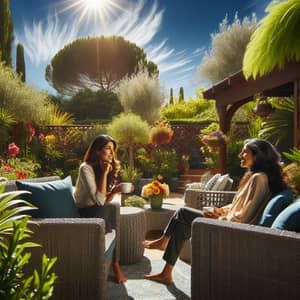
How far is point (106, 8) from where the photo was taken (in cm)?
1455

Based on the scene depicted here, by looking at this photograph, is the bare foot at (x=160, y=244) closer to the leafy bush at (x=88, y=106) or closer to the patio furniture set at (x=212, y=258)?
the patio furniture set at (x=212, y=258)

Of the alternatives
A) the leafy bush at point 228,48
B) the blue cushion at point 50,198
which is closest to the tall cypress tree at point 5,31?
the leafy bush at point 228,48

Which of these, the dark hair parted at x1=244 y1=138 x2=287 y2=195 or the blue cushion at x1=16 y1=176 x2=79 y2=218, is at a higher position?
the dark hair parted at x1=244 y1=138 x2=287 y2=195

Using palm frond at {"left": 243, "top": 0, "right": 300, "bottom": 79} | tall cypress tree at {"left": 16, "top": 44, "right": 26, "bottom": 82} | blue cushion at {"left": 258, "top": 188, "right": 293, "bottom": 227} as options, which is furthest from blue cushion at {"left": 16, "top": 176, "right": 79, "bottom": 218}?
tall cypress tree at {"left": 16, "top": 44, "right": 26, "bottom": 82}

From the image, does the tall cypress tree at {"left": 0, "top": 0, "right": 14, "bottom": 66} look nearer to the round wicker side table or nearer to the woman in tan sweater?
the round wicker side table

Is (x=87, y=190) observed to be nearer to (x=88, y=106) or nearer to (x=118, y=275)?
(x=118, y=275)

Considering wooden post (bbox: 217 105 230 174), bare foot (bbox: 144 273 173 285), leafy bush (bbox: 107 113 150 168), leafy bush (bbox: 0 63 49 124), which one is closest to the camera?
bare foot (bbox: 144 273 173 285)

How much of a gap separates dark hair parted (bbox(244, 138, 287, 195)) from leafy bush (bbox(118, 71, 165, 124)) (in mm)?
10988

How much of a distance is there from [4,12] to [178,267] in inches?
536

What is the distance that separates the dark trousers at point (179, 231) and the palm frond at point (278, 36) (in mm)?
1425

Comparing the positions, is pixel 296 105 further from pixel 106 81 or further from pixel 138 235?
pixel 106 81

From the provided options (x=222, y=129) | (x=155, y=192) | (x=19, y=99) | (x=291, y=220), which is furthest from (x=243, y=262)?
(x=19, y=99)

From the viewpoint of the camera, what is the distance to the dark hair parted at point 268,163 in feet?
6.88

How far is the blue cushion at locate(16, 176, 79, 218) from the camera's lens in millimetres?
2063
